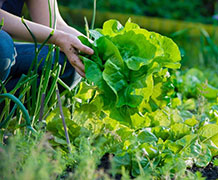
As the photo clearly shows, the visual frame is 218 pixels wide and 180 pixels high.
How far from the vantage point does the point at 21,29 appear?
1.50 m

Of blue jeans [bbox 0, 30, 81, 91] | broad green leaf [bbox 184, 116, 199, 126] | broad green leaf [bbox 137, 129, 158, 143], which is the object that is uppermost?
blue jeans [bbox 0, 30, 81, 91]

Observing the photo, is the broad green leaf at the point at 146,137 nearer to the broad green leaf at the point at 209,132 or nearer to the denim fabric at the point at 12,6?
the broad green leaf at the point at 209,132

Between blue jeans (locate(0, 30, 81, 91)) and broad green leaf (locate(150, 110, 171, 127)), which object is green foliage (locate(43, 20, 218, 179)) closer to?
broad green leaf (locate(150, 110, 171, 127))

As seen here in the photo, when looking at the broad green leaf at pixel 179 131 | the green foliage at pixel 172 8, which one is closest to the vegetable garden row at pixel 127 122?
the broad green leaf at pixel 179 131

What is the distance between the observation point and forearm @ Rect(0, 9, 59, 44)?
1.43 metres

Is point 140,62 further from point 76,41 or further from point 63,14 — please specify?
point 63,14

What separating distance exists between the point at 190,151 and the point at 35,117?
61 cm

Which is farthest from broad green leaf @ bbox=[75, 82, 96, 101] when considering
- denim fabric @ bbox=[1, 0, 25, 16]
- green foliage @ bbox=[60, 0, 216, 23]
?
green foliage @ bbox=[60, 0, 216, 23]

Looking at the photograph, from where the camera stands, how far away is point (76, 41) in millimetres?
1310

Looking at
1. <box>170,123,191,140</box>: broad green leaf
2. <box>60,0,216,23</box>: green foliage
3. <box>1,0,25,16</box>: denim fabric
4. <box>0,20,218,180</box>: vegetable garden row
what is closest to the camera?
<box>0,20,218,180</box>: vegetable garden row

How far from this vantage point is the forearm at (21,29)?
1429 mm

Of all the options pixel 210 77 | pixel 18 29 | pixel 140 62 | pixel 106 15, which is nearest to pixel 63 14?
pixel 106 15

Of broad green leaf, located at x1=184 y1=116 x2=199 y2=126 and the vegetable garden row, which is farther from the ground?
the vegetable garden row

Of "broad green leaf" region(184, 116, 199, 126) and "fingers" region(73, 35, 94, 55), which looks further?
"broad green leaf" region(184, 116, 199, 126)
